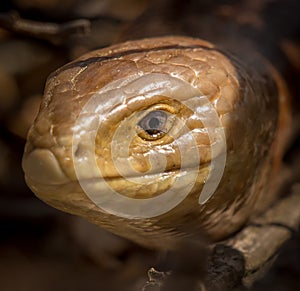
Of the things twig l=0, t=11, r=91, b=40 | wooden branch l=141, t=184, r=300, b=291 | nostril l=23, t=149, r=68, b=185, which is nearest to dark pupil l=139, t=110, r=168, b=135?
nostril l=23, t=149, r=68, b=185

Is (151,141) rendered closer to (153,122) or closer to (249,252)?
(153,122)

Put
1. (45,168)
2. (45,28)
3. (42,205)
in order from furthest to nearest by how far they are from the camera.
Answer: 1. (42,205)
2. (45,28)
3. (45,168)

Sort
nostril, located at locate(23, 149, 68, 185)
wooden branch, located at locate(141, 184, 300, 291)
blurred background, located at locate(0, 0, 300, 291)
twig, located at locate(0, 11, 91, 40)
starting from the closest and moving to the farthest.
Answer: nostril, located at locate(23, 149, 68, 185) < wooden branch, located at locate(141, 184, 300, 291) < twig, located at locate(0, 11, 91, 40) < blurred background, located at locate(0, 0, 300, 291)

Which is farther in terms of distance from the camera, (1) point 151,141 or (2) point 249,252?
(2) point 249,252

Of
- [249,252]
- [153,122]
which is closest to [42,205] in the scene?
[249,252]

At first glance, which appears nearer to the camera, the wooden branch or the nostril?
the nostril

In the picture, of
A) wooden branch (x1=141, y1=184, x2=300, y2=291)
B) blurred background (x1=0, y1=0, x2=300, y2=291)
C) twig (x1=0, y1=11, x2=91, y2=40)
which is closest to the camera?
wooden branch (x1=141, y1=184, x2=300, y2=291)

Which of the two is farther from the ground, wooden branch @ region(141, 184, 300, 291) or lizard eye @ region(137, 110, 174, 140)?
lizard eye @ region(137, 110, 174, 140)

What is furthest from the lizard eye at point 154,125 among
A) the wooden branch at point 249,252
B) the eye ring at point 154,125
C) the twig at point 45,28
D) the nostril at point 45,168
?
the twig at point 45,28

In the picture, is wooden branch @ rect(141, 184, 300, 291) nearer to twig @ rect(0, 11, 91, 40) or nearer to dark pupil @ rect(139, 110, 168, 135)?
dark pupil @ rect(139, 110, 168, 135)
